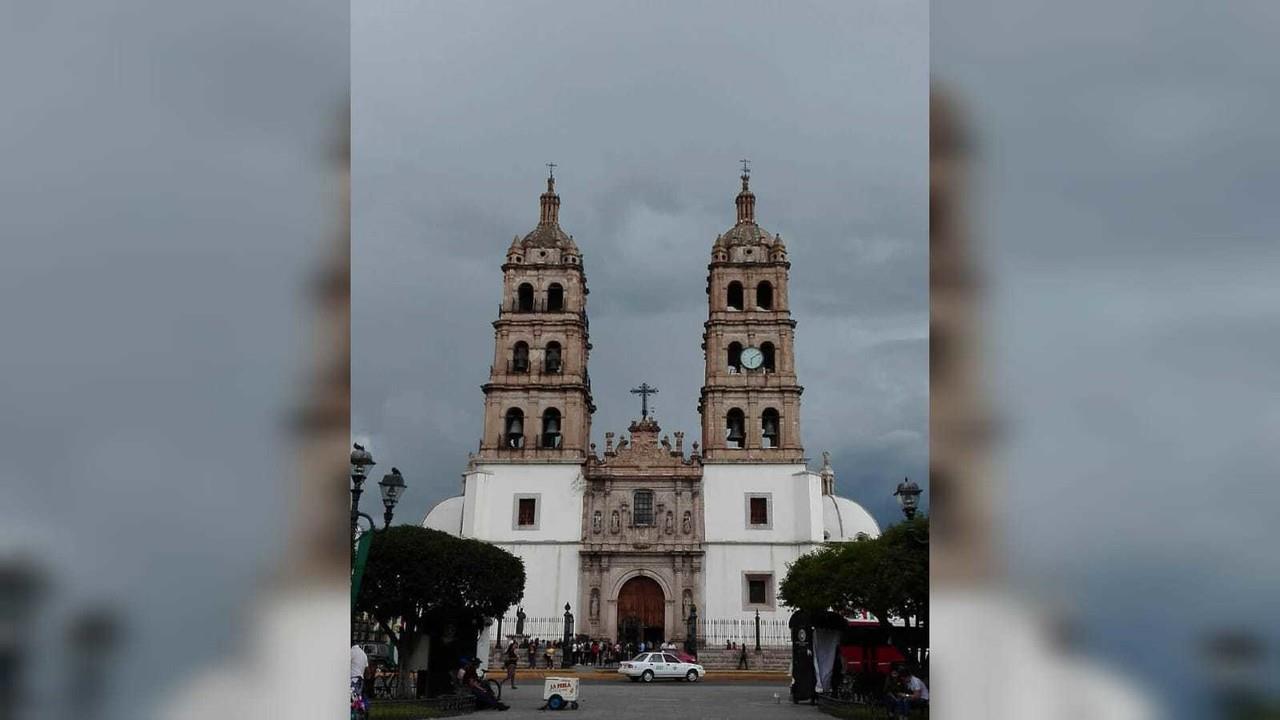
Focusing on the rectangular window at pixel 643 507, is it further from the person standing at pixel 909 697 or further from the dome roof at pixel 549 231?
the person standing at pixel 909 697

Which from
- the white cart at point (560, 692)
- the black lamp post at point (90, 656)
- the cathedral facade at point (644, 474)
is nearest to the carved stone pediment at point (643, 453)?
the cathedral facade at point (644, 474)

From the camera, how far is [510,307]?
41.2 metres

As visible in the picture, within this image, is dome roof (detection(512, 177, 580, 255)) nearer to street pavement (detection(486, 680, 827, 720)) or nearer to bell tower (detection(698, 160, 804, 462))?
bell tower (detection(698, 160, 804, 462))

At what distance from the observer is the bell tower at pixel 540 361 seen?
1549 inches

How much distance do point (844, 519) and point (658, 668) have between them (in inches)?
→ 877

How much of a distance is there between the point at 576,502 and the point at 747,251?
12587 mm

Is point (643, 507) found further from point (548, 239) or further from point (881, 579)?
point (881, 579)

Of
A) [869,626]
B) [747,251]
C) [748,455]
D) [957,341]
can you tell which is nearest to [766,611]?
[748,455]

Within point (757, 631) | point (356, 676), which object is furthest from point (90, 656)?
point (757, 631)

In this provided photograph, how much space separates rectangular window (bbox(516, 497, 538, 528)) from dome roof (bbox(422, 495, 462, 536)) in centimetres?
519

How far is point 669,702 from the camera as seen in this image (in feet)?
60.4

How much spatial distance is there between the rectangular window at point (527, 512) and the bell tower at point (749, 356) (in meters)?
7.12

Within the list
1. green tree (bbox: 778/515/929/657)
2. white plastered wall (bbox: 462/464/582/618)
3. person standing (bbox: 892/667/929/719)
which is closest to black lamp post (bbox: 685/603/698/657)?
white plastered wall (bbox: 462/464/582/618)

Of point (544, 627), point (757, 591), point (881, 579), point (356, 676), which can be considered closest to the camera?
point (356, 676)
